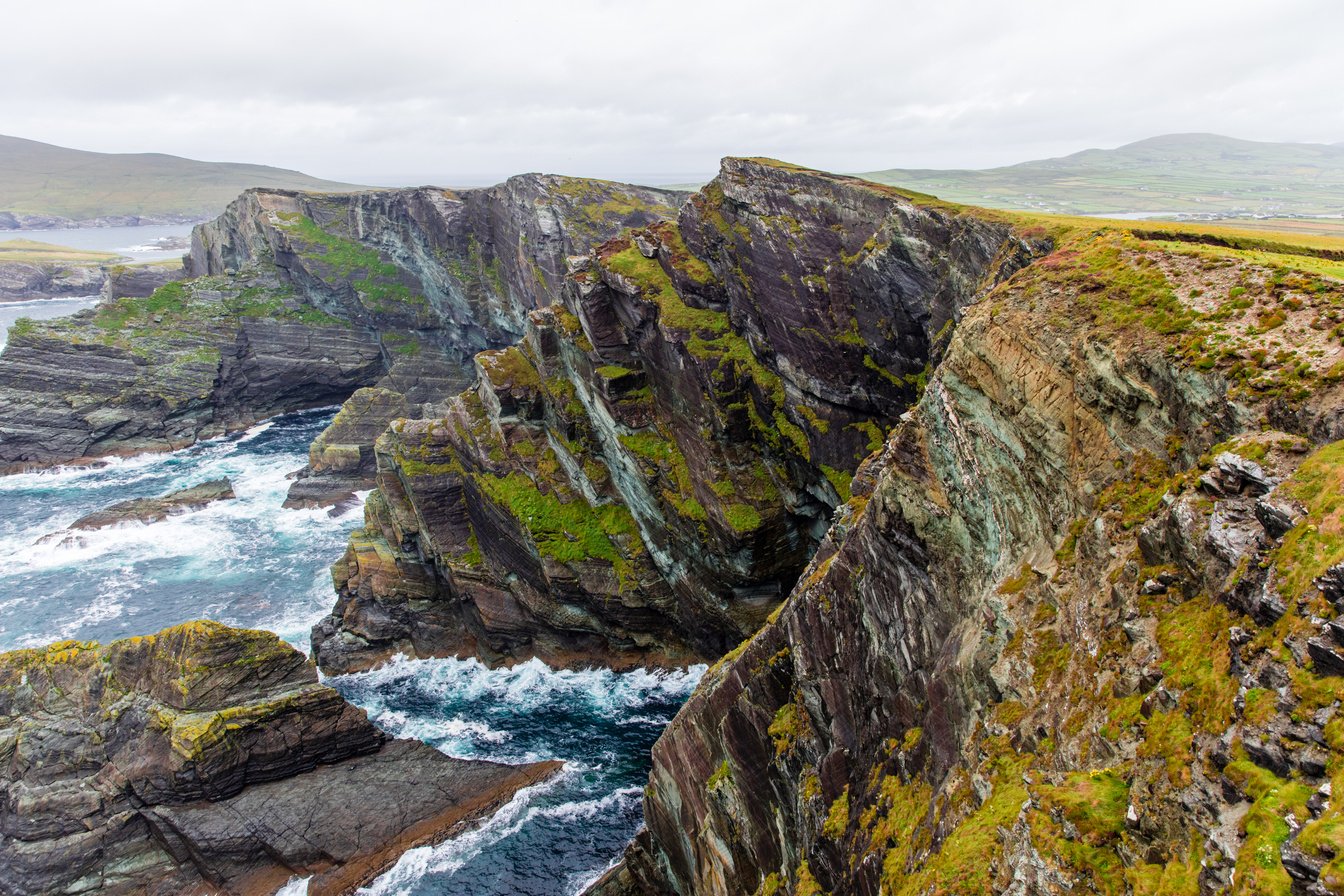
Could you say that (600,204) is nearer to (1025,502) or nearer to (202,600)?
(202,600)

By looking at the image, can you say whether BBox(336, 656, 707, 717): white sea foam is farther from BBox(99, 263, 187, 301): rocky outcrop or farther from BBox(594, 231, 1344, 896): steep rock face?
BBox(99, 263, 187, 301): rocky outcrop

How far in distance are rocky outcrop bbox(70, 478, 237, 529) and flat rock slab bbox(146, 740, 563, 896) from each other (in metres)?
52.0

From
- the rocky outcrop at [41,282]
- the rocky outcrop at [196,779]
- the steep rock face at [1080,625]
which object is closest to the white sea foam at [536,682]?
the rocky outcrop at [196,779]

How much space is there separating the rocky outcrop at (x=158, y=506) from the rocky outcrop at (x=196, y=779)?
4293cm

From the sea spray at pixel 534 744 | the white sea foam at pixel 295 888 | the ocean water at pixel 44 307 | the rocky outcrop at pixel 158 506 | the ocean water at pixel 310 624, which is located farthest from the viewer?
the ocean water at pixel 44 307

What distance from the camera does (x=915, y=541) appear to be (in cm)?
1988

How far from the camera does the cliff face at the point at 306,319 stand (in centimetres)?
9569

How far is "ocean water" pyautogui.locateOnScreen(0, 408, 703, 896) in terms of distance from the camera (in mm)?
38844

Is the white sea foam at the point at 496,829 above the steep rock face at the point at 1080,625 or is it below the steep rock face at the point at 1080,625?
below

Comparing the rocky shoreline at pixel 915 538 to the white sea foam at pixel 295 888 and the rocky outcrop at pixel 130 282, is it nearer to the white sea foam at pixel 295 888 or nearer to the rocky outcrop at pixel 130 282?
the white sea foam at pixel 295 888

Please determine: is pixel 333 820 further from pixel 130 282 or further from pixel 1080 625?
pixel 130 282

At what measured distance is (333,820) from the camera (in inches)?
1522

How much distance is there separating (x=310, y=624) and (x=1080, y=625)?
61.2 metres

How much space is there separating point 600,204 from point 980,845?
98.4 meters
